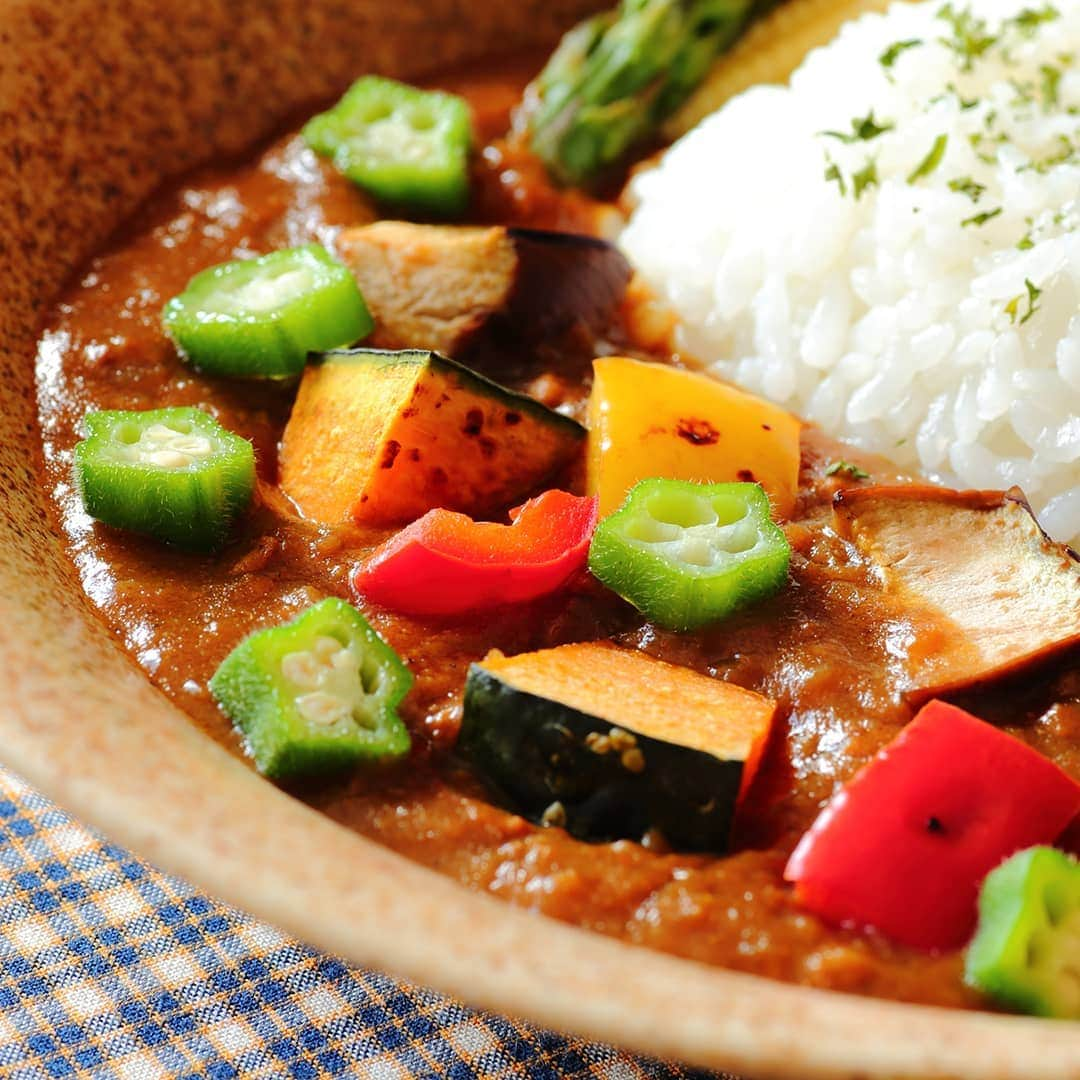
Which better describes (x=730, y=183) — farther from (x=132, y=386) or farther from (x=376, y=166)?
(x=132, y=386)

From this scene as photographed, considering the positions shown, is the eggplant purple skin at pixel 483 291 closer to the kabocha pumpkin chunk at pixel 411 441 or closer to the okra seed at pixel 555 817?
the kabocha pumpkin chunk at pixel 411 441

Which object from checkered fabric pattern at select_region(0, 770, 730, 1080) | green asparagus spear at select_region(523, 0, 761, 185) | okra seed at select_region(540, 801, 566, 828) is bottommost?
checkered fabric pattern at select_region(0, 770, 730, 1080)

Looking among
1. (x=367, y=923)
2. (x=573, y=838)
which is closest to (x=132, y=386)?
(x=573, y=838)

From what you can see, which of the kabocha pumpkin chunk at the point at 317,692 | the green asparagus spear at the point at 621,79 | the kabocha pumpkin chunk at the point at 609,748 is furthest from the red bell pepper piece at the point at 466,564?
the green asparagus spear at the point at 621,79

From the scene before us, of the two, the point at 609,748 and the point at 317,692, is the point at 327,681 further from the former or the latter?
the point at 609,748

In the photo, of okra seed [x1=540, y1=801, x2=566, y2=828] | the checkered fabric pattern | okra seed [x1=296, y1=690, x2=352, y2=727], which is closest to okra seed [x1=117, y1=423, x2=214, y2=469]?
okra seed [x1=296, y1=690, x2=352, y2=727]

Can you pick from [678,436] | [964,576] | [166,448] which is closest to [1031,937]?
[964,576]

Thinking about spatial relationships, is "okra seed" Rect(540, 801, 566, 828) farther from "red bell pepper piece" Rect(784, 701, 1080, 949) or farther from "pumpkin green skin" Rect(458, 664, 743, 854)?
"red bell pepper piece" Rect(784, 701, 1080, 949)
